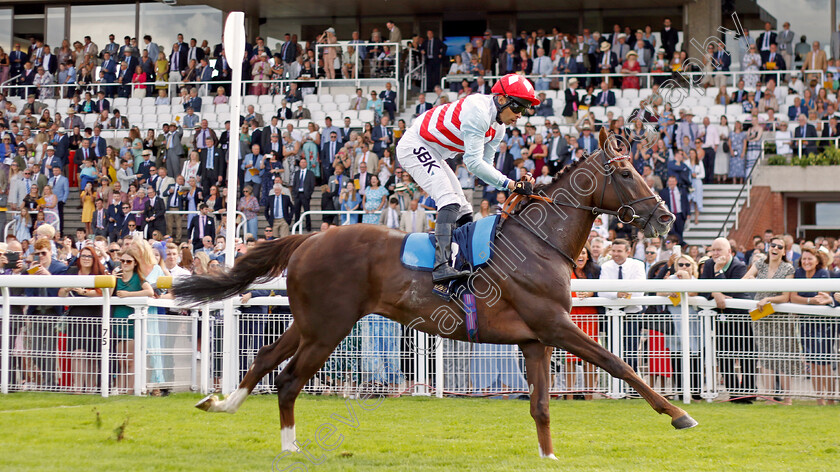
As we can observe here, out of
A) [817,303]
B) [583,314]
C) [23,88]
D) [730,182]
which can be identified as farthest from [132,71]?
[817,303]

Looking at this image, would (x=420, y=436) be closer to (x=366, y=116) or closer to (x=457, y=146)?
(x=457, y=146)

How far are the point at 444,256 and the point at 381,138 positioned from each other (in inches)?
481

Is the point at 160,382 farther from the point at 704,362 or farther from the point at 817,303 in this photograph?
the point at 817,303

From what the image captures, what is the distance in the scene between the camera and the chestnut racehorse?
606 cm

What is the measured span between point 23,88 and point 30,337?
17499mm

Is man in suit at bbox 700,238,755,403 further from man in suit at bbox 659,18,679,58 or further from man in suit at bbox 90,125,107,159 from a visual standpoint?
man in suit at bbox 90,125,107,159

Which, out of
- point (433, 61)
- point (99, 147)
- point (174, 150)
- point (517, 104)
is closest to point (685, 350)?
point (517, 104)

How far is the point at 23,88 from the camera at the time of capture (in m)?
24.7

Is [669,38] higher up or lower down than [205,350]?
higher up

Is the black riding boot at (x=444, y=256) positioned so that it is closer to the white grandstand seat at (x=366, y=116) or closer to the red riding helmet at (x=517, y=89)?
the red riding helmet at (x=517, y=89)

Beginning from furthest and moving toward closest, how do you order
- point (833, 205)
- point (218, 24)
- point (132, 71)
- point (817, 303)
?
1. point (218, 24)
2. point (132, 71)
3. point (833, 205)
4. point (817, 303)

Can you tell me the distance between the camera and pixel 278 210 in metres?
16.9

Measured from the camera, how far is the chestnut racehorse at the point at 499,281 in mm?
6062

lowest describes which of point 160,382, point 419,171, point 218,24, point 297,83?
point 160,382
